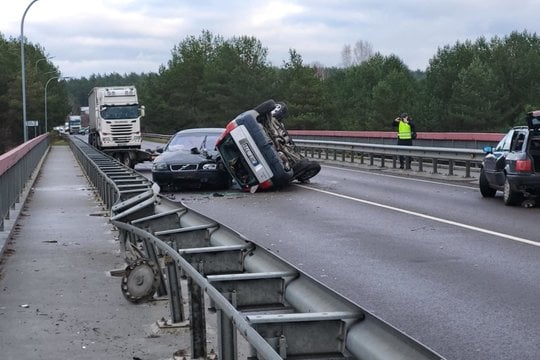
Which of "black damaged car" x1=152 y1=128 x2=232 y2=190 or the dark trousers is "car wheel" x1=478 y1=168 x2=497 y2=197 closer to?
"black damaged car" x1=152 y1=128 x2=232 y2=190

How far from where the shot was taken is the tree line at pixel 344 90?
80688 millimetres

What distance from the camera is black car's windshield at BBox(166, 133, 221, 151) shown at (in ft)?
75.2

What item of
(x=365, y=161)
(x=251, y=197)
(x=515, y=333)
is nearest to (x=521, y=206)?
(x=251, y=197)

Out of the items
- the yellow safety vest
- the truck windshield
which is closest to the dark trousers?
the yellow safety vest

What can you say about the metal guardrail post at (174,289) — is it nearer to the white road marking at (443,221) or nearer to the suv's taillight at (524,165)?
the white road marking at (443,221)

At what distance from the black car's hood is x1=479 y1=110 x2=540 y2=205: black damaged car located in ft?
22.9

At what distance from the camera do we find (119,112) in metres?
41.8

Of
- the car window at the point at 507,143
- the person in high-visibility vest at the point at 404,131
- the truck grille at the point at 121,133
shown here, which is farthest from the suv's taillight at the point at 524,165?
the truck grille at the point at 121,133

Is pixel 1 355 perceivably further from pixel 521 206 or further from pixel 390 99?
pixel 390 99

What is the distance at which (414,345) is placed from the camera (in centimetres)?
342

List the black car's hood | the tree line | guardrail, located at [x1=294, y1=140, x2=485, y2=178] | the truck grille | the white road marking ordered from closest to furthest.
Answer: the white road marking → the black car's hood → guardrail, located at [x1=294, y1=140, x2=485, y2=178] → the truck grille → the tree line

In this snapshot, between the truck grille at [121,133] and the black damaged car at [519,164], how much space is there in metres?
24.9

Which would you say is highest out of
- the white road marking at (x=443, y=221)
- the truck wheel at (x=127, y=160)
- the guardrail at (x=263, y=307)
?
the guardrail at (x=263, y=307)

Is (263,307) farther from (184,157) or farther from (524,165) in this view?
(184,157)
